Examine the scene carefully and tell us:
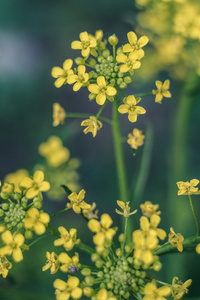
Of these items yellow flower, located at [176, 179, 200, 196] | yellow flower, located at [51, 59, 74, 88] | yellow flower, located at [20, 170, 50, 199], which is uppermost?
yellow flower, located at [51, 59, 74, 88]

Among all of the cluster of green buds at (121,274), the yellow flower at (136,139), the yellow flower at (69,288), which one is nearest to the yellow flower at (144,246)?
the cluster of green buds at (121,274)

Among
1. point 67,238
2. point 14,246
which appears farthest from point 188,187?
point 14,246

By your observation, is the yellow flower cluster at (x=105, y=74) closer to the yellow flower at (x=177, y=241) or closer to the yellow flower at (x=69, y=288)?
the yellow flower at (x=177, y=241)

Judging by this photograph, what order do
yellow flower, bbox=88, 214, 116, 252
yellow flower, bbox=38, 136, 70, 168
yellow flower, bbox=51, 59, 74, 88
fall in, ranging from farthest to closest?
yellow flower, bbox=38, 136, 70, 168
yellow flower, bbox=51, 59, 74, 88
yellow flower, bbox=88, 214, 116, 252

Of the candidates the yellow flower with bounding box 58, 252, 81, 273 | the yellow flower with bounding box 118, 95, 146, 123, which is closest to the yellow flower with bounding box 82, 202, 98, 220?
the yellow flower with bounding box 58, 252, 81, 273

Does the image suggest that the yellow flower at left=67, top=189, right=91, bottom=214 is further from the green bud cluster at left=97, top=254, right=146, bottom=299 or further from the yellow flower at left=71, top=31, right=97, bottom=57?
the yellow flower at left=71, top=31, right=97, bottom=57

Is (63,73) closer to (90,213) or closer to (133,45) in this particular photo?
(133,45)
